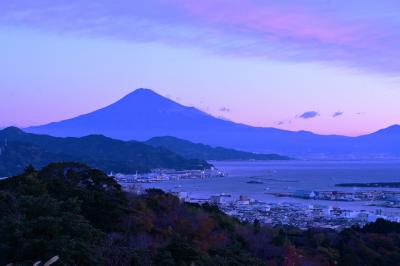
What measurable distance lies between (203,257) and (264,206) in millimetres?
21409

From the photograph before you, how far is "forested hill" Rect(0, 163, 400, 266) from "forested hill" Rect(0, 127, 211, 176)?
29.9m

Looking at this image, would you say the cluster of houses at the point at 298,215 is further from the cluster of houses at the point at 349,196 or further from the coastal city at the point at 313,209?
the cluster of houses at the point at 349,196

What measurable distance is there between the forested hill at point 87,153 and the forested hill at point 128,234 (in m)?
29.9

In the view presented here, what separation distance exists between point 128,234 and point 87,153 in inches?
1867

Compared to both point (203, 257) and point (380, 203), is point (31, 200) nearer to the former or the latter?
point (203, 257)

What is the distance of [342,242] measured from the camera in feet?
49.9

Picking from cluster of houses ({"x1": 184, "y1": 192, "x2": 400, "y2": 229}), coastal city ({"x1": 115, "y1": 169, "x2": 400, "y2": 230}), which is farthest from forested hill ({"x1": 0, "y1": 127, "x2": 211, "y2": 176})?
cluster of houses ({"x1": 184, "y1": 192, "x2": 400, "y2": 229})

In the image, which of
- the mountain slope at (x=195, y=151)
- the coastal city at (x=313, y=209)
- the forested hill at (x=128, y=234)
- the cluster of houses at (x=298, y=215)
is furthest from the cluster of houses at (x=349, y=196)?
the mountain slope at (x=195, y=151)

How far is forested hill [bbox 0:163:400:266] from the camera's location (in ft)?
22.5

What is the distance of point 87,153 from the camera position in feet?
187

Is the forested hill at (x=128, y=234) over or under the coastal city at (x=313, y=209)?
over

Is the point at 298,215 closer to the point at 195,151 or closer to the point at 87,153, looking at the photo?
the point at 87,153

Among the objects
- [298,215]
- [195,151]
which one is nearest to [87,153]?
[195,151]

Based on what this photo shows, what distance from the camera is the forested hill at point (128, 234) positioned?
6852 mm
